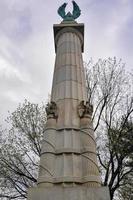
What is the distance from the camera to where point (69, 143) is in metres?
8.17

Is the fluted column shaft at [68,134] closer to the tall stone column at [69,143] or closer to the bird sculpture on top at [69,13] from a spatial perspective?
the tall stone column at [69,143]

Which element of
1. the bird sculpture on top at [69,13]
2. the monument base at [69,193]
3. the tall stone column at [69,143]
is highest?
the bird sculpture on top at [69,13]

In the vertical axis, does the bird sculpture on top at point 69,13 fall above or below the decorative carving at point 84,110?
above

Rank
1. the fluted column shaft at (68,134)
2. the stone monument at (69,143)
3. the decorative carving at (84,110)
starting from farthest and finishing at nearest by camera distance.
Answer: the decorative carving at (84,110) < the fluted column shaft at (68,134) < the stone monument at (69,143)

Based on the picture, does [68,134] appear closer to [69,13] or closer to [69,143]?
[69,143]

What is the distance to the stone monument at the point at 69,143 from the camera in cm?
694

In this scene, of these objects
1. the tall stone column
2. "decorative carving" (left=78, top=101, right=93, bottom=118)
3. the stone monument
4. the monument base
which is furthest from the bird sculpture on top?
the monument base

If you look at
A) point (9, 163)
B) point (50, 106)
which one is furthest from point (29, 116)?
point (50, 106)

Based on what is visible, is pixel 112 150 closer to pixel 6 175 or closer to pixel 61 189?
pixel 6 175

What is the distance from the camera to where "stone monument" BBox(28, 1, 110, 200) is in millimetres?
6938

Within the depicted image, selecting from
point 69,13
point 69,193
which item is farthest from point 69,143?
point 69,13

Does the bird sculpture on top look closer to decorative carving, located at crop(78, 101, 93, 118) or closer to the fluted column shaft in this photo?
the fluted column shaft

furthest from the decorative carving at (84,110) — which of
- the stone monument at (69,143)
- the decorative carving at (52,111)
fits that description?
the decorative carving at (52,111)

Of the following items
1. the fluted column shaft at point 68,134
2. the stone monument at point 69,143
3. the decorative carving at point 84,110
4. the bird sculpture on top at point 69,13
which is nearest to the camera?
the stone monument at point 69,143
